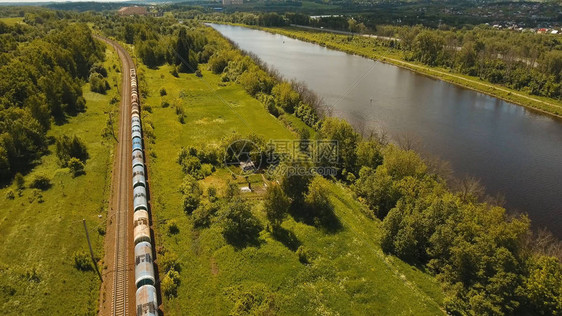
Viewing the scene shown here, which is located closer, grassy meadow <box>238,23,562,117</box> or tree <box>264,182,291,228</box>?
tree <box>264,182,291,228</box>

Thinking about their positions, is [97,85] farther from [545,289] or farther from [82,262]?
[545,289]

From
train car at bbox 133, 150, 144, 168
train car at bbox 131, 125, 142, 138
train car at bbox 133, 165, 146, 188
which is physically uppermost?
train car at bbox 131, 125, 142, 138

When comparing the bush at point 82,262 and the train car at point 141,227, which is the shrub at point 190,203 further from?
the bush at point 82,262

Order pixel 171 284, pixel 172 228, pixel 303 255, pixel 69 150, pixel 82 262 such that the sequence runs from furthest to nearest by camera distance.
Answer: pixel 69 150 → pixel 172 228 → pixel 303 255 → pixel 82 262 → pixel 171 284

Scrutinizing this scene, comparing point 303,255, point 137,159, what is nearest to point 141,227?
point 137,159

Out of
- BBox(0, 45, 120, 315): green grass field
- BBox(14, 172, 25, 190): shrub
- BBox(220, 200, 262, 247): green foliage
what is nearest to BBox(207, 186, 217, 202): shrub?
BBox(220, 200, 262, 247): green foliage

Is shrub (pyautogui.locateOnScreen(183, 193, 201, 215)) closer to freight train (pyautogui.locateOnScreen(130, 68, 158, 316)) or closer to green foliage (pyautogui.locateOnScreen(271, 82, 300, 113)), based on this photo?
freight train (pyautogui.locateOnScreen(130, 68, 158, 316))

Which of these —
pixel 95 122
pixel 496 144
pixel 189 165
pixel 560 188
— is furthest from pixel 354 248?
pixel 95 122
